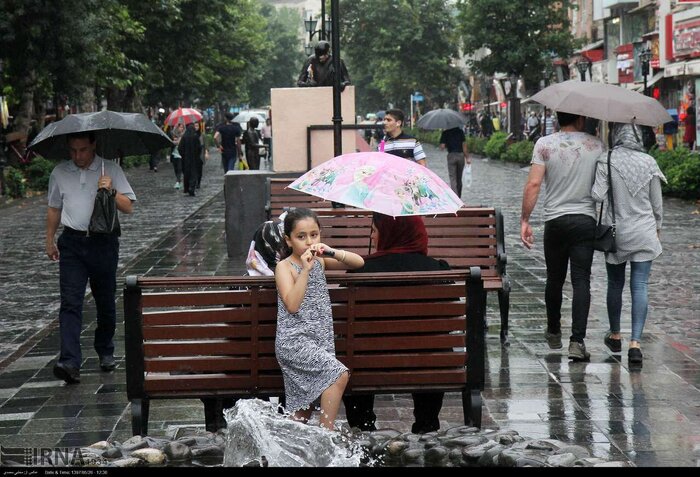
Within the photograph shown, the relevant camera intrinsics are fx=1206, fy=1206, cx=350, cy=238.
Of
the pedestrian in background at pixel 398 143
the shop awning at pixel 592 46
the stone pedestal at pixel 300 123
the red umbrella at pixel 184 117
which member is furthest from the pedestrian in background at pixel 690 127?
the pedestrian in background at pixel 398 143

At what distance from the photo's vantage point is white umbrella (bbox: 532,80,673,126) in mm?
7898

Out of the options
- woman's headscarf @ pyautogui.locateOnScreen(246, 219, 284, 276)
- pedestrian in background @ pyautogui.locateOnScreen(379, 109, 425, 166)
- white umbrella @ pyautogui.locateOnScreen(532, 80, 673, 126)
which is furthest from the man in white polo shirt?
pedestrian in background @ pyautogui.locateOnScreen(379, 109, 425, 166)

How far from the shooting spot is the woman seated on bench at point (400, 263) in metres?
6.18

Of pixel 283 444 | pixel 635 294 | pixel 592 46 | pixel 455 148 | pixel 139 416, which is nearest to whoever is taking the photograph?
pixel 283 444

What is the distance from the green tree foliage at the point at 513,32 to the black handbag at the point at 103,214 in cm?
3992

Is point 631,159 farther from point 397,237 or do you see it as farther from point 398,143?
point 398,143

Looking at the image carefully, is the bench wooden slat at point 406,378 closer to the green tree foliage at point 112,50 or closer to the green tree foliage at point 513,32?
the green tree foliage at point 112,50

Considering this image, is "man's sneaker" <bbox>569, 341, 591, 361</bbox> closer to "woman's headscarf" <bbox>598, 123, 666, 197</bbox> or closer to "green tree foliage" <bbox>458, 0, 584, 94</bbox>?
"woman's headscarf" <bbox>598, 123, 666, 197</bbox>

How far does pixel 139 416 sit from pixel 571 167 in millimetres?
3674

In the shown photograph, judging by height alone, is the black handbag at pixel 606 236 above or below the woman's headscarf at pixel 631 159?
below

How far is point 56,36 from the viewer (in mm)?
22766

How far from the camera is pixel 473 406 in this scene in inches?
227

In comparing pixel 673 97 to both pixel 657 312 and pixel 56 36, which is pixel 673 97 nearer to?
pixel 56 36

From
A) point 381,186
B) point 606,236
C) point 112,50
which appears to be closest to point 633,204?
point 606,236
